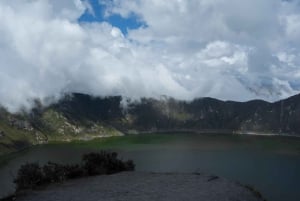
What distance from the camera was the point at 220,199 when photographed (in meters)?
21.6

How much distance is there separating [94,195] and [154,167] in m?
114

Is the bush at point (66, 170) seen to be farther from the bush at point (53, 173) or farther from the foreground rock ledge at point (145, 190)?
the foreground rock ledge at point (145, 190)

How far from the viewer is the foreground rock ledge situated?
22344 mm

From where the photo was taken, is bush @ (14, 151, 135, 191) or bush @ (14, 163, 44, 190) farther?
bush @ (14, 151, 135, 191)

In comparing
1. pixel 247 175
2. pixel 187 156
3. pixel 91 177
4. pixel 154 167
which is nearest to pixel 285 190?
pixel 247 175

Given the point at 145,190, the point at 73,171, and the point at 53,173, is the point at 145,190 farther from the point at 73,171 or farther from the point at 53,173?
the point at 53,173

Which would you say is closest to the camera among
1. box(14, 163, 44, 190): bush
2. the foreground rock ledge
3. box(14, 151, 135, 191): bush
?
the foreground rock ledge

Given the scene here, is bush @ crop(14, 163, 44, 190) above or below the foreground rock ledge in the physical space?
above

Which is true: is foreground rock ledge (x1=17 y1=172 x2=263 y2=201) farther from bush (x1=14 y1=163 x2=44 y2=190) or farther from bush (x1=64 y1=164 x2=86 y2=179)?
bush (x1=14 y1=163 x2=44 y2=190)

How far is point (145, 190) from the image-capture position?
24.2 metres

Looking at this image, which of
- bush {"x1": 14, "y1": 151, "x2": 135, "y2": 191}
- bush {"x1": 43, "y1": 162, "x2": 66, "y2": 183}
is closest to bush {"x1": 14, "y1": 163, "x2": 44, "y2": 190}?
bush {"x1": 14, "y1": 151, "x2": 135, "y2": 191}

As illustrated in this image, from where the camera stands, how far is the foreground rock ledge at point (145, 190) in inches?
880

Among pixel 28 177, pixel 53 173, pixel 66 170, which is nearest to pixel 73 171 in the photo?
pixel 66 170

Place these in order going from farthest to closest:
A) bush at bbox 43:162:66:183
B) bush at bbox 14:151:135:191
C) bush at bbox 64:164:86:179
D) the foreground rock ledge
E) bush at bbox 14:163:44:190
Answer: bush at bbox 64:164:86:179 → bush at bbox 43:162:66:183 → bush at bbox 14:151:135:191 → bush at bbox 14:163:44:190 → the foreground rock ledge
